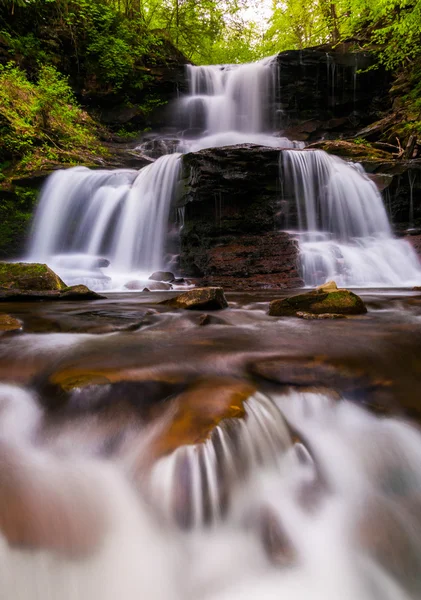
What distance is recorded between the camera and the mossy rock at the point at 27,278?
568cm

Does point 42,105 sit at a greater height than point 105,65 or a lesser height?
lesser

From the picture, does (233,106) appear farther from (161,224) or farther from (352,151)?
(161,224)

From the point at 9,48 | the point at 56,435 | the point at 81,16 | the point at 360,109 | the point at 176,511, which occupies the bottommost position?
the point at 176,511

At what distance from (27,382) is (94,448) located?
815 mm

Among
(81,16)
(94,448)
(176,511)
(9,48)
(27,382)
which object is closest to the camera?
(176,511)

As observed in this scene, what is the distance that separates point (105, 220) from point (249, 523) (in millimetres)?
9340

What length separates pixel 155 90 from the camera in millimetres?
15742

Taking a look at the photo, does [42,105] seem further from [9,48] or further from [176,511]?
[176,511]

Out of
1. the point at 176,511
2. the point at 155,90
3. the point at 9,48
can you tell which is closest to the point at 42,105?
the point at 9,48

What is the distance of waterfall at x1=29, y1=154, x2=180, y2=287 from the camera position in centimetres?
938

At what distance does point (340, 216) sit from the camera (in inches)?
362

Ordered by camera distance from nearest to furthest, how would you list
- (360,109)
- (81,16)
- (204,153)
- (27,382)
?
(27,382), (204,153), (81,16), (360,109)

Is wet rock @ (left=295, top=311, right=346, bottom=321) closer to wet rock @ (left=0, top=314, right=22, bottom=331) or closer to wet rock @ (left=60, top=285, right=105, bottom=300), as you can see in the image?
wet rock @ (left=0, top=314, right=22, bottom=331)

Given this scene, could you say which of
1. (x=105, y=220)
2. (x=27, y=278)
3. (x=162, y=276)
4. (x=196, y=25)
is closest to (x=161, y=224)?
(x=105, y=220)
